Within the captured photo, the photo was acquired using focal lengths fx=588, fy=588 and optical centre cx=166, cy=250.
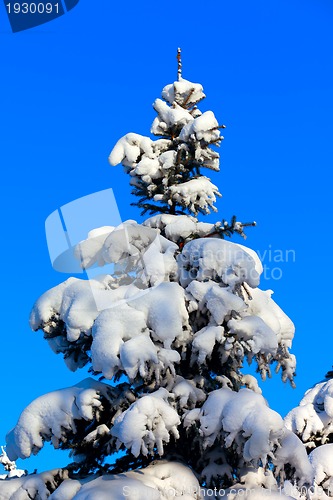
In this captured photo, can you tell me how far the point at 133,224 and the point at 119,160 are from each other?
1.43 metres

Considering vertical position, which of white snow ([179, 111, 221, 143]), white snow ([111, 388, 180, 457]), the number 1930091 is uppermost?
the number 1930091

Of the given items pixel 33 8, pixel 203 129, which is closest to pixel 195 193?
pixel 203 129

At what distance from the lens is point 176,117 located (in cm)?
1076

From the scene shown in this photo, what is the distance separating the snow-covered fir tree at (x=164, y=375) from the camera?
24.6 feet

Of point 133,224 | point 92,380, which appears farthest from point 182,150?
point 92,380

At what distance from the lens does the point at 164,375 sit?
8289 mm

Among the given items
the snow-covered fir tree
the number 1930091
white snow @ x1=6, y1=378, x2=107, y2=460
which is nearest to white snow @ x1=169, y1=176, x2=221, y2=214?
the snow-covered fir tree

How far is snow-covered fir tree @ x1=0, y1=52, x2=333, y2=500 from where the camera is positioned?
751 cm

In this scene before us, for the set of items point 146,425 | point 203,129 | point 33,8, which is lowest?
point 146,425

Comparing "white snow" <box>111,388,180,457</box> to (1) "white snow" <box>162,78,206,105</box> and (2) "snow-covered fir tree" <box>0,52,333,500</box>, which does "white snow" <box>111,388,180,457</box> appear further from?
→ (1) "white snow" <box>162,78,206,105</box>

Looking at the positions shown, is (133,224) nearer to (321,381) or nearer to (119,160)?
(119,160)

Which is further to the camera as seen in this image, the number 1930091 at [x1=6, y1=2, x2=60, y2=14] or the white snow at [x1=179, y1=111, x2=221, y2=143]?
the number 1930091 at [x1=6, y1=2, x2=60, y2=14]

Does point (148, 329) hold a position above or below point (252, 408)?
above

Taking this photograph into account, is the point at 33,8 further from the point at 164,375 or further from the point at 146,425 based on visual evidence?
the point at 146,425
